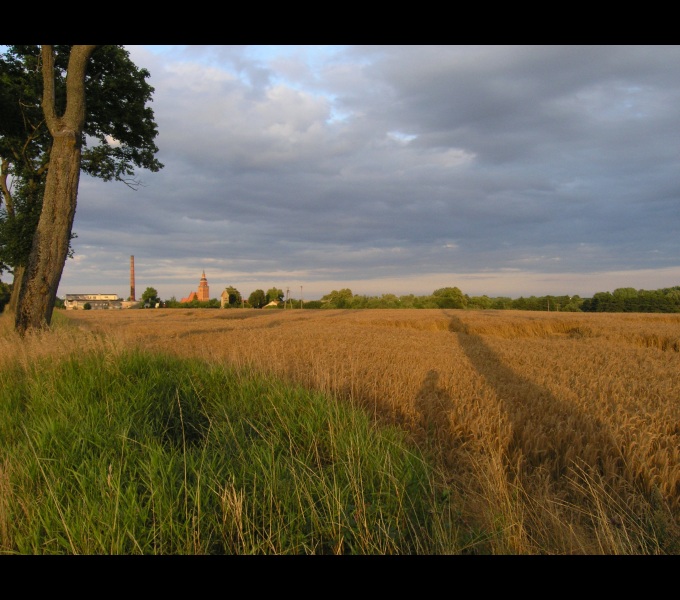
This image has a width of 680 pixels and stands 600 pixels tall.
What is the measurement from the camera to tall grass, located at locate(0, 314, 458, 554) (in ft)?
7.84

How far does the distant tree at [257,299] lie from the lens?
7975 centimetres

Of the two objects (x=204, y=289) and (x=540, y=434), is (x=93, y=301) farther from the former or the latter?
(x=540, y=434)

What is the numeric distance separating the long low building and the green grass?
422 ft

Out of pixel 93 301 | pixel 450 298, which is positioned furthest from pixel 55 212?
pixel 93 301

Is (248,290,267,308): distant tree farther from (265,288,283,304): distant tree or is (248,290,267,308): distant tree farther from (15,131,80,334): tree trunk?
(15,131,80,334): tree trunk

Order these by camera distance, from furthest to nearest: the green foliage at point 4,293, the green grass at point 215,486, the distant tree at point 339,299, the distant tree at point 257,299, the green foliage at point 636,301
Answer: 1. the distant tree at point 257,299
2. the distant tree at point 339,299
3. the green foliage at point 4,293
4. the green foliage at point 636,301
5. the green grass at point 215,486

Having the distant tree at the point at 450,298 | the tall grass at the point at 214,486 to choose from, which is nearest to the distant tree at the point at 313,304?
the distant tree at the point at 450,298

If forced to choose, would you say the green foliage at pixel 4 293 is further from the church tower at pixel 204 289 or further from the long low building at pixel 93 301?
the long low building at pixel 93 301

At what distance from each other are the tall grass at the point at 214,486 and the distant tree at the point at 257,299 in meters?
75.9

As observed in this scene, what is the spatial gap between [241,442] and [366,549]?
1.78 m

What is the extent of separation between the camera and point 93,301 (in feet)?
443

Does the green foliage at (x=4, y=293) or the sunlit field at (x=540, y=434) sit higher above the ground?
the green foliage at (x=4, y=293)
